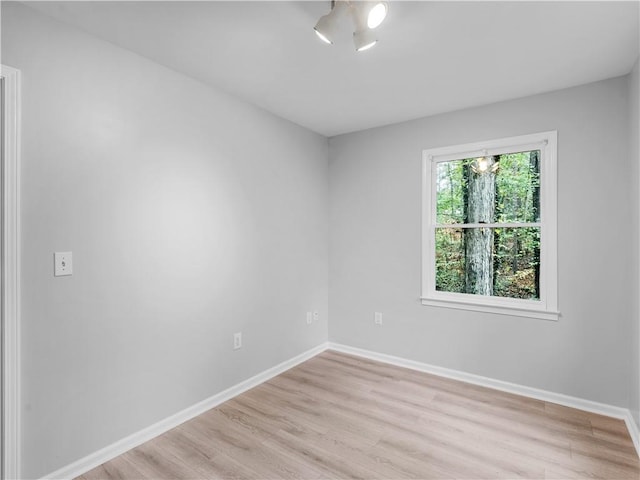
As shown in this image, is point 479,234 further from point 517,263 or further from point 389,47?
point 389,47

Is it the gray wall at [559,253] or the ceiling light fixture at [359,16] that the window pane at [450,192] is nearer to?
the gray wall at [559,253]

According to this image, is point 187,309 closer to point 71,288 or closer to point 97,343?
point 97,343

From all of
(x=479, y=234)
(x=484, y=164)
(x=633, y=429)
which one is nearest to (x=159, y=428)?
(x=479, y=234)

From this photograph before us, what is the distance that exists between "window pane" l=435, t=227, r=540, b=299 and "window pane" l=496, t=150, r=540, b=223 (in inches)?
5.1

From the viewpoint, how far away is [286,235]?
337 centimetres

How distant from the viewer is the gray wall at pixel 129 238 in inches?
69.2

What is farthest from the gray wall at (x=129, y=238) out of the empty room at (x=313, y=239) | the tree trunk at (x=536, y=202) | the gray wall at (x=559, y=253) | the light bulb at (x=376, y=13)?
the tree trunk at (x=536, y=202)

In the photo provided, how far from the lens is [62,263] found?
184cm

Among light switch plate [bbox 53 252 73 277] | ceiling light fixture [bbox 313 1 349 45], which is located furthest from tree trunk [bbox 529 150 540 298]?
light switch plate [bbox 53 252 73 277]

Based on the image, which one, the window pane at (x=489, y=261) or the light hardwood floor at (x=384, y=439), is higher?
the window pane at (x=489, y=261)

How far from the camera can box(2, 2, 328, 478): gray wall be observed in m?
1.76

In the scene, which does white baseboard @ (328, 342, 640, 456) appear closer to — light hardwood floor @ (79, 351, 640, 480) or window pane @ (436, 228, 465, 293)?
light hardwood floor @ (79, 351, 640, 480)

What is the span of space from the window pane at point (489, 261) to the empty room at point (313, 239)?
0.02m

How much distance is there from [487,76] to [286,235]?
210cm
